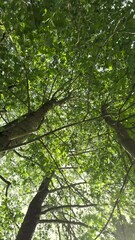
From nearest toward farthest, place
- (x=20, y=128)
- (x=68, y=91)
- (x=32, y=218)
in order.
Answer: (x=20, y=128), (x=68, y=91), (x=32, y=218)

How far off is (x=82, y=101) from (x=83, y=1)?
9.77 feet

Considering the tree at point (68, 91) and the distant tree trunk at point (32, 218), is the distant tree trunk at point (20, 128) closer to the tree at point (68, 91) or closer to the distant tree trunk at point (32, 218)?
the tree at point (68, 91)

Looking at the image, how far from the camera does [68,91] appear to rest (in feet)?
17.1

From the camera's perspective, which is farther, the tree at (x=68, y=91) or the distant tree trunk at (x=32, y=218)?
the distant tree trunk at (x=32, y=218)

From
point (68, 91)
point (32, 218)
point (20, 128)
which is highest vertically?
point (68, 91)

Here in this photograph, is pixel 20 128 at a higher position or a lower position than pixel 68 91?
lower

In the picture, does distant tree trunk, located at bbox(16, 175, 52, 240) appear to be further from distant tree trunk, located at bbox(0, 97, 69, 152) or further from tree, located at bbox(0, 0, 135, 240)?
distant tree trunk, located at bbox(0, 97, 69, 152)

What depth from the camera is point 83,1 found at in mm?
3363

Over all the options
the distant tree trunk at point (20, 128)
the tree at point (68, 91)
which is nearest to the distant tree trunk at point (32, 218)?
the tree at point (68, 91)

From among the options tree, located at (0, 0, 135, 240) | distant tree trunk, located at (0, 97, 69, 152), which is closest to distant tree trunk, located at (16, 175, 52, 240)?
tree, located at (0, 0, 135, 240)

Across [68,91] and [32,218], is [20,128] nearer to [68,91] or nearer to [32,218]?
[68,91]

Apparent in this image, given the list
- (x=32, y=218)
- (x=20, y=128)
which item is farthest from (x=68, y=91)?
(x=32, y=218)

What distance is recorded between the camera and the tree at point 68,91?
327cm

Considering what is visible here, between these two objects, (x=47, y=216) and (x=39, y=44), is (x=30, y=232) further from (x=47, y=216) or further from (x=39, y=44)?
(x=39, y=44)
